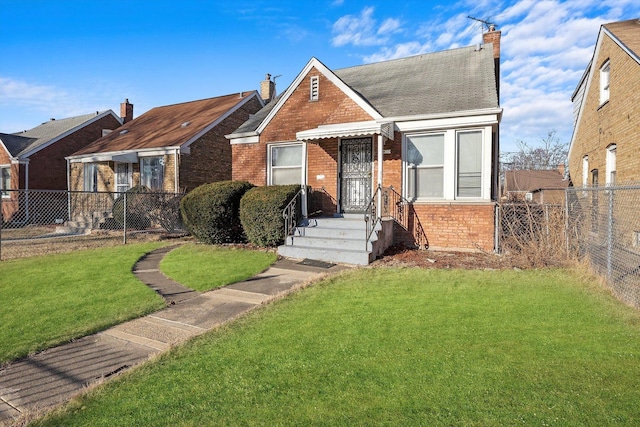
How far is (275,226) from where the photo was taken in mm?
9953

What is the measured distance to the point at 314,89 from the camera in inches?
471

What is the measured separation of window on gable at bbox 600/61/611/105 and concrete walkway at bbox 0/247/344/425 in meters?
13.1

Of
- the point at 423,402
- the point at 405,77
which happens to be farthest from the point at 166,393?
the point at 405,77

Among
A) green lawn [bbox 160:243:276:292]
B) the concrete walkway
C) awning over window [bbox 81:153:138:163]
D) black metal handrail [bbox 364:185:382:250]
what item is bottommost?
the concrete walkway

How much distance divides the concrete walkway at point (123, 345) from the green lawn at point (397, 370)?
→ 1.07 ft

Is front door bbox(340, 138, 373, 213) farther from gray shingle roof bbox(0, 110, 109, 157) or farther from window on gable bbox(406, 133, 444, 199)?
gray shingle roof bbox(0, 110, 109, 157)

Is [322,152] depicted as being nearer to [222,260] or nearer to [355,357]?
[222,260]

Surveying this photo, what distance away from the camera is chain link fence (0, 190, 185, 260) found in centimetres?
1182

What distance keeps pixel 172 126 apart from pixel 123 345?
18198 millimetres

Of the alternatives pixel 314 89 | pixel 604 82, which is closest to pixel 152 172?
pixel 314 89

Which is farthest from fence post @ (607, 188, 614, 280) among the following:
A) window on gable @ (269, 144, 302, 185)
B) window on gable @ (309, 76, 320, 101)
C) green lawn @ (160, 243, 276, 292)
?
window on gable @ (309, 76, 320, 101)

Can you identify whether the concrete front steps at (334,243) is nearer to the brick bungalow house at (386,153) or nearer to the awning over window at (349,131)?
the brick bungalow house at (386,153)

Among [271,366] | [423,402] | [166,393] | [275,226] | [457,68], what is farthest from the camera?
[457,68]

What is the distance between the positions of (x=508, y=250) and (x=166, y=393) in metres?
8.34
